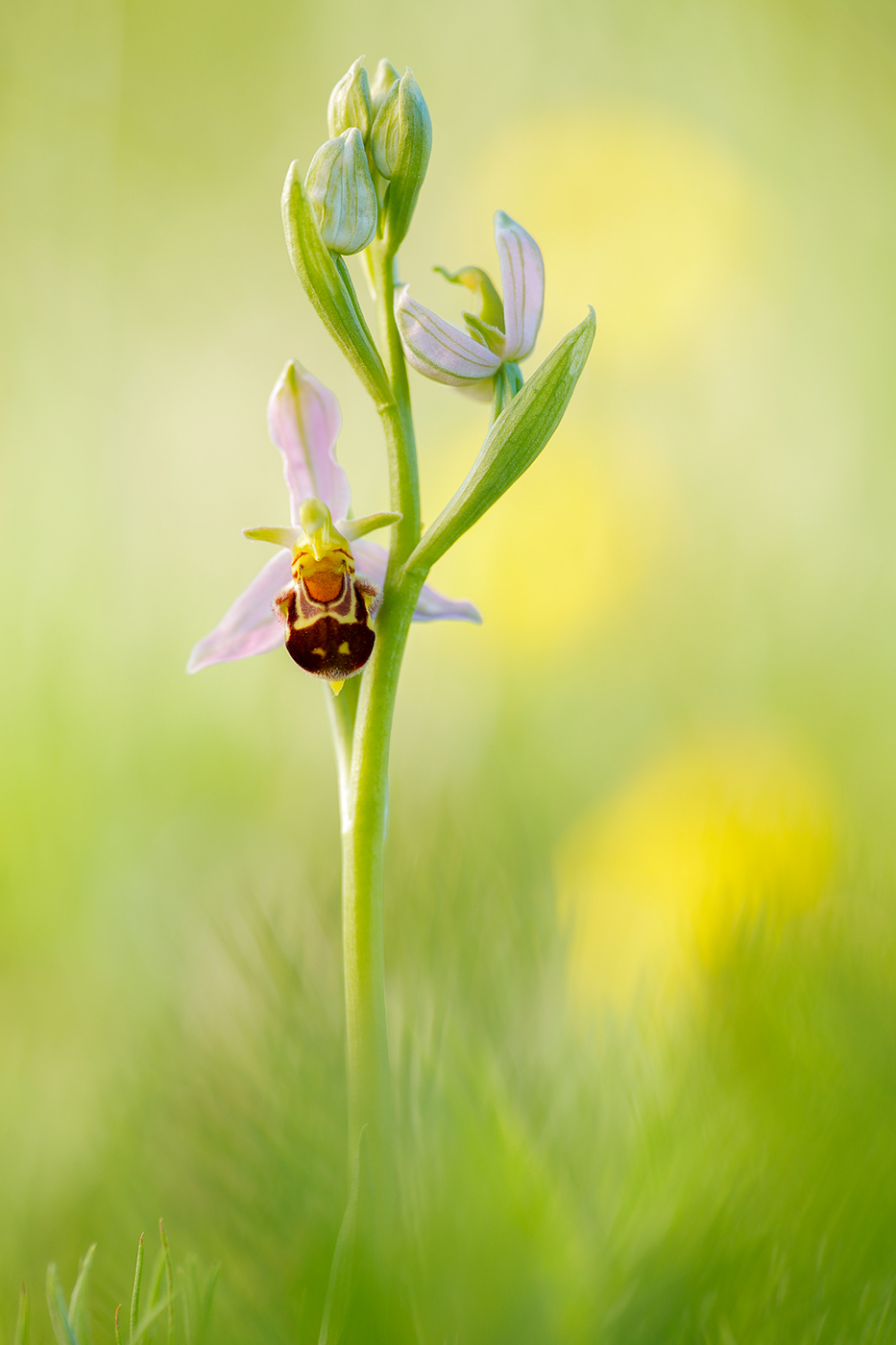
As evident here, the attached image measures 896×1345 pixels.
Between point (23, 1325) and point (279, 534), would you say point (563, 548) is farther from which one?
point (23, 1325)

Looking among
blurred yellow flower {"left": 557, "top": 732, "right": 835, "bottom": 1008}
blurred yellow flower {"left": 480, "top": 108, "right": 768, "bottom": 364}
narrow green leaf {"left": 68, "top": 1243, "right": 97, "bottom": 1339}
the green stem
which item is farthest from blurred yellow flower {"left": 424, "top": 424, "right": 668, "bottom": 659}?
narrow green leaf {"left": 68, "top": 1243, "right": 97, "bottom": 1339}

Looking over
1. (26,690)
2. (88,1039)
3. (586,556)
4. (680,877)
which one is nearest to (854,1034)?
(680,877)

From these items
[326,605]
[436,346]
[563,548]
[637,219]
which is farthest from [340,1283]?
[637,219]

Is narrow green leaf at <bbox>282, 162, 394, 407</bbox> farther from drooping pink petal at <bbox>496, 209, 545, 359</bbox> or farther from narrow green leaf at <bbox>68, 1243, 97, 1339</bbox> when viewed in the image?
narrow green leaf at <bbox>68, 1243, 97, 1339</bbox>

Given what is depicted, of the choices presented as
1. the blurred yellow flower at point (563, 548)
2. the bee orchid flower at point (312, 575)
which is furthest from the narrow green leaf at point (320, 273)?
the blurred yellow flower at point (563, 548)

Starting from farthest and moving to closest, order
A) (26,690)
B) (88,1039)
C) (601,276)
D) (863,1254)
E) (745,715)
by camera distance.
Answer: (601,276), (745,715), (26,690), (88,1039), (863,1254)

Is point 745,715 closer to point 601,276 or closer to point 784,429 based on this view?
point 784,429
